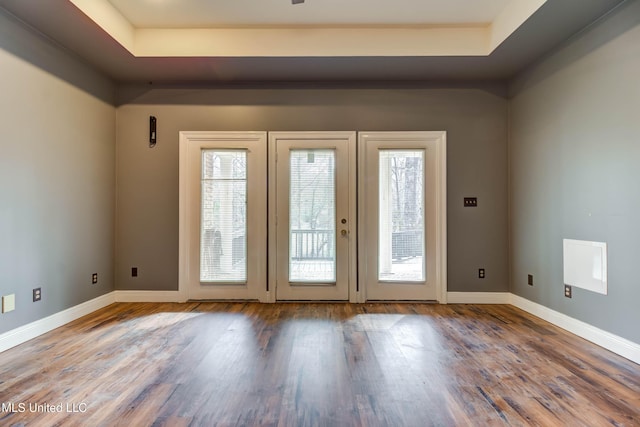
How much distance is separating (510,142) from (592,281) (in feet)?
6.06

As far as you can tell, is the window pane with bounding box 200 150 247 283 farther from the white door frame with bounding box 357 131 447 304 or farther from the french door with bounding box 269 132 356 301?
the white door frame with bounding box 357 131 447 304

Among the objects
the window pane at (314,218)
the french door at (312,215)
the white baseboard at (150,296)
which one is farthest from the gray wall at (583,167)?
the white baseboard at (150,296)

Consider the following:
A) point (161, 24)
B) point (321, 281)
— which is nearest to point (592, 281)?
point (321, 281)

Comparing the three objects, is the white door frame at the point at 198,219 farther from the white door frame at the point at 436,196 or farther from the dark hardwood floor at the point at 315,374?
the white door frame at the point at 436,196

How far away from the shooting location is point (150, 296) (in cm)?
404

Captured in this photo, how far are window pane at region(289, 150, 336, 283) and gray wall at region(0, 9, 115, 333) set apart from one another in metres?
2.18

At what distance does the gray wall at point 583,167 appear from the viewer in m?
2.52

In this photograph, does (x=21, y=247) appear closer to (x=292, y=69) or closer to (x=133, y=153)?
(x=133, y=153)

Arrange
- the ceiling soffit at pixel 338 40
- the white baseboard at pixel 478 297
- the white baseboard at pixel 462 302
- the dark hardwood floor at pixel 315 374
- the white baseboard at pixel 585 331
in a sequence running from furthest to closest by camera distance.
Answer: the white baseboard at pixel 478 297, the ceiling soffit at pixel 338 40, the white baseboard at pixel 462 302, the white baseboard at pixel 585 331, the dark hardwood floor at pixel 315 374

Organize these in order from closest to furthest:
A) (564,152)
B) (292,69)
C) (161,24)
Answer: (564,152) < (161,24) < (292,69)

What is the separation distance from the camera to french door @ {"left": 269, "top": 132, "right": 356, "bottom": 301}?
4.02 meters

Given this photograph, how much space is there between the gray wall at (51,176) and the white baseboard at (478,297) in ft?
13.6

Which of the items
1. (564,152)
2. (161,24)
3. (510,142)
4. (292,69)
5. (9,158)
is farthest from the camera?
(510,142)

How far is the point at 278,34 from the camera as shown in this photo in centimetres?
340
